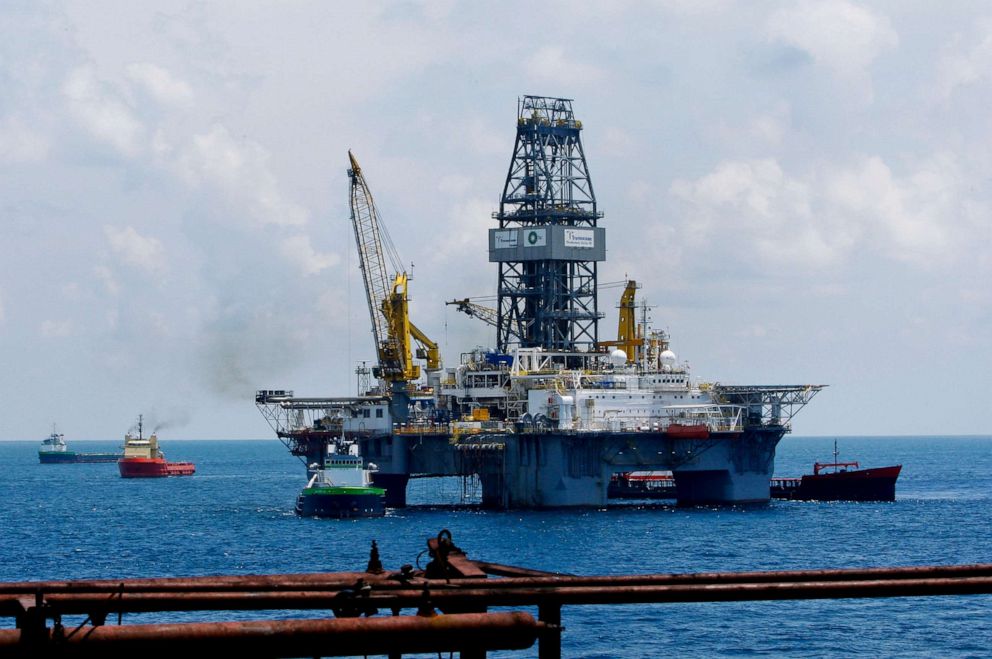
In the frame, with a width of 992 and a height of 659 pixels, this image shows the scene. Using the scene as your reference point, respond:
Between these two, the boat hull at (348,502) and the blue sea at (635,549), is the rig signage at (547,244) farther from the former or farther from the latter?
the boat hull at (348,502)

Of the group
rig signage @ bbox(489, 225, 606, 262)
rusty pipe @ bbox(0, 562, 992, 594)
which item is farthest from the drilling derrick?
rusty pipe @ bbox(0, 562, 992, 594)

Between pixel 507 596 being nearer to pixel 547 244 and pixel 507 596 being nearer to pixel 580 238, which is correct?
pixel 547 244

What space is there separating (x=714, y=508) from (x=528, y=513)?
57.3 ft

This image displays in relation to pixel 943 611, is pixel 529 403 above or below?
above

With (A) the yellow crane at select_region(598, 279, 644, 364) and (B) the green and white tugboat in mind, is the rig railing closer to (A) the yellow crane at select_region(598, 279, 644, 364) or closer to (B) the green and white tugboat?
(B) the green and white tugboat

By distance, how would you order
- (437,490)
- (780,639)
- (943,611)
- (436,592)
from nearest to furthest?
1. (436,592)
2. (780,639)
3. (943,611)
4. (437,490)

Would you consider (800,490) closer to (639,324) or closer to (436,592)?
(639,324)

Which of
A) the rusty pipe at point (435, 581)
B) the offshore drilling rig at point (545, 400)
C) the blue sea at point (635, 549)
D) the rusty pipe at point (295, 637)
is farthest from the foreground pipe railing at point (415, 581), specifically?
the offshore drilling rig at point (545, 400)

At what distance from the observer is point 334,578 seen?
18219mm

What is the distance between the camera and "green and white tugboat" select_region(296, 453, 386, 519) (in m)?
121

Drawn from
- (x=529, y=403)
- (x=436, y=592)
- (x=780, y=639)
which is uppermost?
(x=529, y=403)

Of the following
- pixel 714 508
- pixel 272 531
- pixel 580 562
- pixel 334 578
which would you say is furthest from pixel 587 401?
pixel 334 578

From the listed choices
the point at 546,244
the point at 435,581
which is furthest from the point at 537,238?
the point at 435,581

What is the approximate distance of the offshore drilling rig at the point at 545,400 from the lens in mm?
120125
